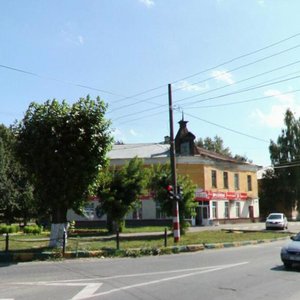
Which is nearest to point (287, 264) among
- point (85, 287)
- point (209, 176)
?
point (85, 287)

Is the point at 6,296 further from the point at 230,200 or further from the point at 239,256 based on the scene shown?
the point at 230,200

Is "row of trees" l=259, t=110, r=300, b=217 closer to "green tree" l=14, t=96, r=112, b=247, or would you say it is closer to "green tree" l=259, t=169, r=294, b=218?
"green tree" l=259, t=169, r=294, b=218

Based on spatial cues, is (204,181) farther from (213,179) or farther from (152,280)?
(152,280)

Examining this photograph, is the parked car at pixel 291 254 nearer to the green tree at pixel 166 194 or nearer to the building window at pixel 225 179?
the green tree at pixel 166 194

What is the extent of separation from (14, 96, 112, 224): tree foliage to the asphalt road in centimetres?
476

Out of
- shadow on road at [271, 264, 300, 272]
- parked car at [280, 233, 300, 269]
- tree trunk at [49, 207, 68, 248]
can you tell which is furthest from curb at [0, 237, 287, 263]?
parked car at [280, 233, 300, 269]

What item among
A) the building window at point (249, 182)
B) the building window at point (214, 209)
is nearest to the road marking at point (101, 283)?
the building window at point (214, 209)

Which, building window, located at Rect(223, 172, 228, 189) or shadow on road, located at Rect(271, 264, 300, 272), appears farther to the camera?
building window, located at Rect(223, 172, 228, 189)

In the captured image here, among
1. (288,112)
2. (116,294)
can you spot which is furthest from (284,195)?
(116,294)

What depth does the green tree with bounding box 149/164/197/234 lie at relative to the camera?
35.8 meters

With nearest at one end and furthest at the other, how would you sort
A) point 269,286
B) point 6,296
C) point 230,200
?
1. point 6,296
2. point 269,286
3. point 230,200

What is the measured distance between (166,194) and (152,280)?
73.2 ft

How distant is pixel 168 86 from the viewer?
98.4 ft

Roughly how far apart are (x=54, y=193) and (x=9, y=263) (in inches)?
195
